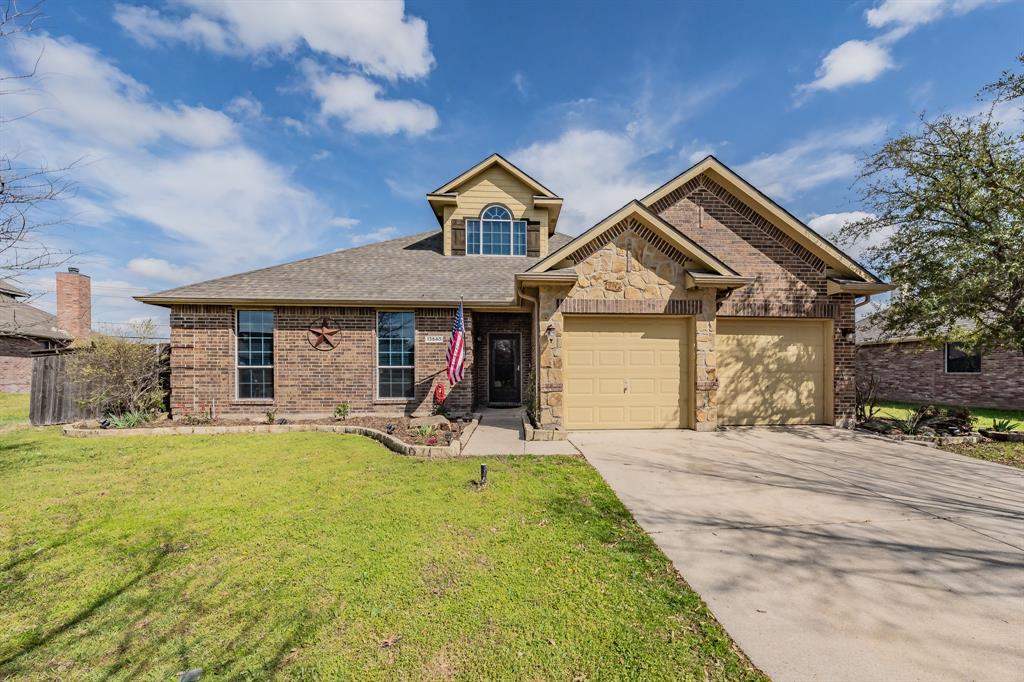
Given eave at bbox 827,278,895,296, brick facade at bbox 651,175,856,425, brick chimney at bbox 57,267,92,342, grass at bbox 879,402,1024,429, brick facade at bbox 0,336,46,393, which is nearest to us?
eave at bbox 827,278,895,296

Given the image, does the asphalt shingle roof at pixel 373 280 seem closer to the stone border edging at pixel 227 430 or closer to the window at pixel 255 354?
the window at pixel 255 354

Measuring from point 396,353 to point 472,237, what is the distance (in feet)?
18.4

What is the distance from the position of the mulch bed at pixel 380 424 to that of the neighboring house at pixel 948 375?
44.8 feet

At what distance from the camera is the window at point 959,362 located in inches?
579

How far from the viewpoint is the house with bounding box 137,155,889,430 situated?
28.6ft

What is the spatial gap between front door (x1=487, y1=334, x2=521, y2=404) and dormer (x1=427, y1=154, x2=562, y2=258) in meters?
3.81

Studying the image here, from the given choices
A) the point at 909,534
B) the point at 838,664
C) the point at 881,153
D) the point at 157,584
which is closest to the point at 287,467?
the point at 157,584

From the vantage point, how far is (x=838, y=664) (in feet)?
8.07

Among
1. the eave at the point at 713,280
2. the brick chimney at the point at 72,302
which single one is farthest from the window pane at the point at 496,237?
the brick chimney at the point at 72,302

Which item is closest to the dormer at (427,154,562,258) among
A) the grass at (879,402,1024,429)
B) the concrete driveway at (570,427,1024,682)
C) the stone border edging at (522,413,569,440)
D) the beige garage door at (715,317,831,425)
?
the beige garage door at (715,317,831,425)

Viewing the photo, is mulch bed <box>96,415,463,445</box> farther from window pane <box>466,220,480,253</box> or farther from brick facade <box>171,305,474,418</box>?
window pane <box>466,220,480,253</box>

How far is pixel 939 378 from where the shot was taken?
51.1ft

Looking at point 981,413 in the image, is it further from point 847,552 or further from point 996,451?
point 847,552

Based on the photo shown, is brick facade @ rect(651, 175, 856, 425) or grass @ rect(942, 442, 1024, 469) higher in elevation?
brick facade @ rect(651, 175, 856, 425)
